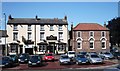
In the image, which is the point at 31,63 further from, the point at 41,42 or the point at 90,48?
the point at 90,48

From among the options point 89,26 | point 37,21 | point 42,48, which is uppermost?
point 37,21

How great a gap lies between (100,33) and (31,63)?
29.7 m

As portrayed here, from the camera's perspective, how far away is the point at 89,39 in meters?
57.1

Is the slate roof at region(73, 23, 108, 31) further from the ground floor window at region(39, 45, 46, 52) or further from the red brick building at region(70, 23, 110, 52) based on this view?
the ground floor window at region(39, 45, 46, 52)

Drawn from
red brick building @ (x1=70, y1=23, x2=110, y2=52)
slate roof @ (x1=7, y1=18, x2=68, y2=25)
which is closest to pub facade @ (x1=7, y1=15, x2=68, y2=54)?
slate roof @ (x1=7, y1=18, x2=68, y2=25)

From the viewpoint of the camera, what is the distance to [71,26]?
193ft

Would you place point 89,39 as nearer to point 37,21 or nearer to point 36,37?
point 36,37

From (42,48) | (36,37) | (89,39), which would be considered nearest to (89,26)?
(89,39)

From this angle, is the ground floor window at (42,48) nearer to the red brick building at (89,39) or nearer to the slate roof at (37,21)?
the slate roof at (37,21)

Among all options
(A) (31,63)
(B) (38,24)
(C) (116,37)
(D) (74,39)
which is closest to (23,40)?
(B) (38,24)

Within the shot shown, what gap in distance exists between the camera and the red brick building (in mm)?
56781

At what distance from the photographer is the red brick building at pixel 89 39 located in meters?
56.8

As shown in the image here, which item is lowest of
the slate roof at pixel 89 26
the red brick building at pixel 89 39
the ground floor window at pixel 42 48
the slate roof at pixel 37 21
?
the ground floor window at pixel 42 48

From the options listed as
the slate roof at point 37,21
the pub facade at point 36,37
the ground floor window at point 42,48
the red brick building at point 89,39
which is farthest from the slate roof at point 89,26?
the ground floor window at point 42,48
